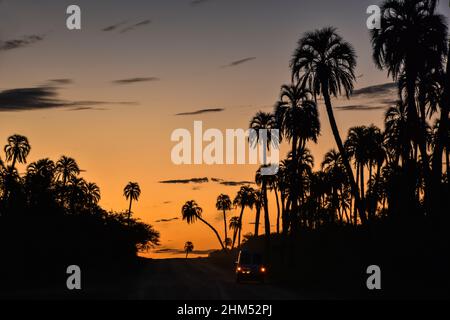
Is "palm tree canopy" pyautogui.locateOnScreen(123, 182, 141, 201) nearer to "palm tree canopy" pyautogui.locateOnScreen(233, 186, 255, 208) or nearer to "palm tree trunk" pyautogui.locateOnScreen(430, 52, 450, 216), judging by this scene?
"palm tree canopy" pyautogui.locateOnScreen(233, 186, 255, 208)

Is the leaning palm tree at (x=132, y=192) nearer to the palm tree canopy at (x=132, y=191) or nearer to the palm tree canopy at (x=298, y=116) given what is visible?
the palm tree canopy at (x=132, y=191)

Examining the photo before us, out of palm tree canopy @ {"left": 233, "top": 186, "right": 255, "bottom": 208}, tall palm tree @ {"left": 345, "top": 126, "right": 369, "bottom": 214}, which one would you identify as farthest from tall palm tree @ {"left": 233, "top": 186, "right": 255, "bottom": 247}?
tall palm tree @ {"left": 345, "top": 126, "right": 369, "bottom": 214}

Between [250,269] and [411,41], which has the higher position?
[411,41]

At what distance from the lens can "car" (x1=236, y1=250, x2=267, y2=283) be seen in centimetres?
4519

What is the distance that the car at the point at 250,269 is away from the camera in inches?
1779

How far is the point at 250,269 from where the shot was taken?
45.3 meters

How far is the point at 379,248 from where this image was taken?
4191cm

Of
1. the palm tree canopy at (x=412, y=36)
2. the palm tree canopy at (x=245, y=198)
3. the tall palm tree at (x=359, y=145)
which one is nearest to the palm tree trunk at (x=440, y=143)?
the palm tree canopy at (x=412, y=36)

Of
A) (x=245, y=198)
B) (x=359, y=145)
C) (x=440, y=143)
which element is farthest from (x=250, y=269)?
(x=245, y=198)

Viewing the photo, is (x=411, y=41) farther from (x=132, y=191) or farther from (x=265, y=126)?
(x=132, y=191)

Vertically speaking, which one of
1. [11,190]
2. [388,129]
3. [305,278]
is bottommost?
[305,278]

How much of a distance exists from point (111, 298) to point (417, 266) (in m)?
16.6
